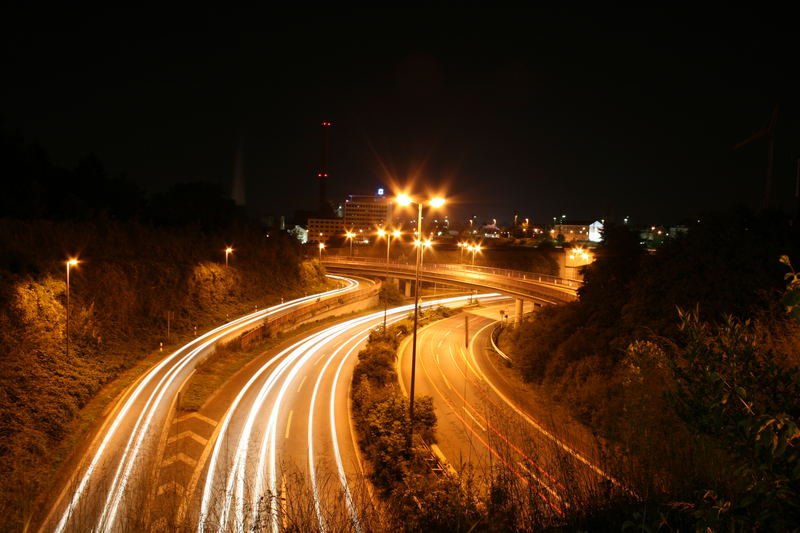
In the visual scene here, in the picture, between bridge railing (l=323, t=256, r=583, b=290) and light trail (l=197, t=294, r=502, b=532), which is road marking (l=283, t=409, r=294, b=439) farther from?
bridge railing (l=323, t=256, r=583, b=290)

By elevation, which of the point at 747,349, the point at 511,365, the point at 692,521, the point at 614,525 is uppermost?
the point at 747,349

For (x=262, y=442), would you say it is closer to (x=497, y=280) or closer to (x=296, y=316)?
(x=296, y=316)

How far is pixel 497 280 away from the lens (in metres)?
38.0

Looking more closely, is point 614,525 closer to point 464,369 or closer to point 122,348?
point 464,369

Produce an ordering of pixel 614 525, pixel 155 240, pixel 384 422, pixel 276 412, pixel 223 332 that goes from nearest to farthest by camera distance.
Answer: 1. pixel 614 525
2. pixel 384 422
3. pixel 276 412
4. pixel 223 332
5. pixel 155 240

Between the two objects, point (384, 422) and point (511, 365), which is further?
point (511, 365)

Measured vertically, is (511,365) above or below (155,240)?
below

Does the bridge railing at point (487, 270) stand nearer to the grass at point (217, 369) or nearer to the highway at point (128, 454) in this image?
the grass at point (217, 369)

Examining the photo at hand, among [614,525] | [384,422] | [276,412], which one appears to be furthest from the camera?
[276,412]

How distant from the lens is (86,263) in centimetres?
2355

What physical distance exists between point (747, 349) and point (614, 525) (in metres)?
1.97

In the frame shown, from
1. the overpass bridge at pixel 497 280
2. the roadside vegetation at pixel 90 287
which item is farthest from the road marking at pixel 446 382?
the roadside vegetation at pixel 90 287

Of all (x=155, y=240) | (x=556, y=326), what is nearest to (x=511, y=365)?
(x=556, y=326)

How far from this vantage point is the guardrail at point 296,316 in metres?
26.6
